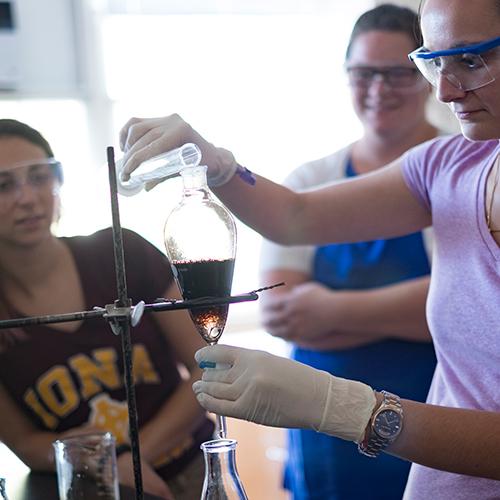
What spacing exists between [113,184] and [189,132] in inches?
14.7

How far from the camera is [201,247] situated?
3.58 ft

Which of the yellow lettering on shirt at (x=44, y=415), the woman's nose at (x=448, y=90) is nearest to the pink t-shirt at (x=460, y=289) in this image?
the woman's nose at (x=448, y=90)

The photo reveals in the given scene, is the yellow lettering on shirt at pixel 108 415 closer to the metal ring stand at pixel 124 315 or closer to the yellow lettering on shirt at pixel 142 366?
the yellow lettering on shirt at pixel 142 366

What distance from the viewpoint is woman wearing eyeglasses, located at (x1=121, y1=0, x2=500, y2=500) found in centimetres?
114

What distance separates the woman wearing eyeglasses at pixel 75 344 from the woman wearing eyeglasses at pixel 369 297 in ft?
1.20

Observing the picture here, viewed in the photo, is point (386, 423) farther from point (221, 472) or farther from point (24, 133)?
point (24, 133)

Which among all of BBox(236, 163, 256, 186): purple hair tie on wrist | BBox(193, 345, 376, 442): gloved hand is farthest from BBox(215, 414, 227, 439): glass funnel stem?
BBox(236, 163, 256, 186): purple hair tie on wrist

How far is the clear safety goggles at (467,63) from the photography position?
3.91 feet

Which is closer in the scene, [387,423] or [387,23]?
[387,423]

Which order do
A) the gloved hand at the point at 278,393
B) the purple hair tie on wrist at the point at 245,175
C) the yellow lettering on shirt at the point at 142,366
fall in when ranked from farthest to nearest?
the yellow lettering on shirt at the point at 142,366 < the purple hair tie on wrist at the point at 245,175 < the gloved hand at the point at 278,393

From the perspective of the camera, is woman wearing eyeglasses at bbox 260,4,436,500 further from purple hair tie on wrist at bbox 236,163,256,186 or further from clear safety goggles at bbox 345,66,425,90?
purple hair tie on wrist at bbox 236,163,256,186

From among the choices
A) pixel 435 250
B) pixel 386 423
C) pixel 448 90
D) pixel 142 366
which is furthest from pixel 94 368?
pixel 448 90

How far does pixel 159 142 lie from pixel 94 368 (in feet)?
2.56

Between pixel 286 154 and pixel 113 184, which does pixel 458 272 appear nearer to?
pixel 113 184
